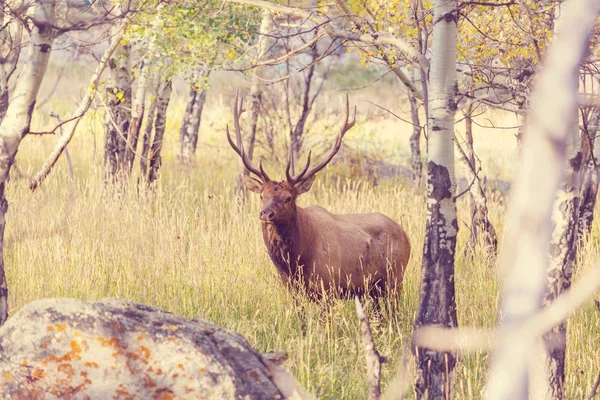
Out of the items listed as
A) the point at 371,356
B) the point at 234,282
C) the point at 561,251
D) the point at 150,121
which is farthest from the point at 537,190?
the point at 150,121

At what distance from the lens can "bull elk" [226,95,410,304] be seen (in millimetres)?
5637

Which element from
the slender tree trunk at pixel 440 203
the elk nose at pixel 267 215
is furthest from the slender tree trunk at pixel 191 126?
the slender tree trunk at pixel 440 203

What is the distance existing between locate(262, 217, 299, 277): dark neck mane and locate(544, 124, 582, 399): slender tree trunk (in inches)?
86.3

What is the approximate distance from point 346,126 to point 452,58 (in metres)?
2.00

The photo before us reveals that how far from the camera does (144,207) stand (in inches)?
315

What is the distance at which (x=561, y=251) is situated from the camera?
387 cm

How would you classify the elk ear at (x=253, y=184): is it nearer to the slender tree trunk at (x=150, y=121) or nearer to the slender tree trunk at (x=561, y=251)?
the slender tree trunk at (x=561, y=251)

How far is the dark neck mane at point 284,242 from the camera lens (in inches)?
222

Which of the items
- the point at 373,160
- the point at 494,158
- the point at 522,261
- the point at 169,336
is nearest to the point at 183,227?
the point at 169,336

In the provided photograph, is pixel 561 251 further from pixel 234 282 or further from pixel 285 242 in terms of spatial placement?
pixel 234 282

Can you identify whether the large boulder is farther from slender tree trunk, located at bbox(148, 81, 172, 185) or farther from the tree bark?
slender tree trunk, located at bbox(148, 81, 172, 185)

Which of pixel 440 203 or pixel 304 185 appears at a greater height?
pixel 304 185

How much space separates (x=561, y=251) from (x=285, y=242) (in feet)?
7.44

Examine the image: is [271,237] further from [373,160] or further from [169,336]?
[373,160]
